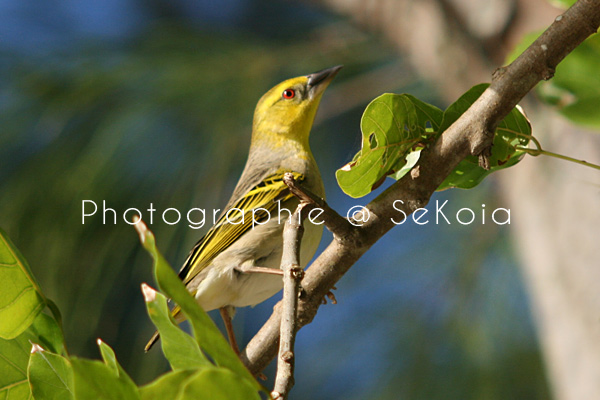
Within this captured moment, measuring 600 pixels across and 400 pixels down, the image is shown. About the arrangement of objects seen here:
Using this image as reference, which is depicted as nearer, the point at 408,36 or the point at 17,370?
the point at 17,370

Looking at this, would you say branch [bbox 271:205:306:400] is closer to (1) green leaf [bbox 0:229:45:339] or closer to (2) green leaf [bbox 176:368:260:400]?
(2) green leaf [bbox 176:368:260:400]

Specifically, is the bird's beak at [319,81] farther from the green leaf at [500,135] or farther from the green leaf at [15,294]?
the green leaf at [15,294]

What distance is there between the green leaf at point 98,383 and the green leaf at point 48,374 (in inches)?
4.8

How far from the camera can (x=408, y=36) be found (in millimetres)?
2082

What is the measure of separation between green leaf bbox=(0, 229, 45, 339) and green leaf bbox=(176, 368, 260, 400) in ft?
0.81

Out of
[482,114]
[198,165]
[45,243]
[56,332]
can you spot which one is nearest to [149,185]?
[198,165]

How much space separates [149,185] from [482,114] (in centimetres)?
157

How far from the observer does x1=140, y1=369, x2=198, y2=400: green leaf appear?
25 cm

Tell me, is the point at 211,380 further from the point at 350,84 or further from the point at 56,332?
the point at 350,84

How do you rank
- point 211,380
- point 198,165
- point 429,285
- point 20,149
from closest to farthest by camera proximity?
point 211,380 → point 20,149 → point 198,165 → point 429,285

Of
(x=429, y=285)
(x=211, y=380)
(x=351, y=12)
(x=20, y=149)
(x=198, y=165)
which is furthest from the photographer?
(x=429, y=285)

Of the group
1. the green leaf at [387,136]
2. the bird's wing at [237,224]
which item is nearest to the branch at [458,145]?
the green leaf at [387,136]

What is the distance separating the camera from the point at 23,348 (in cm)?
46

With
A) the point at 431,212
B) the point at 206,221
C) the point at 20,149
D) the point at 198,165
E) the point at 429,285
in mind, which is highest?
the point at 431,212
